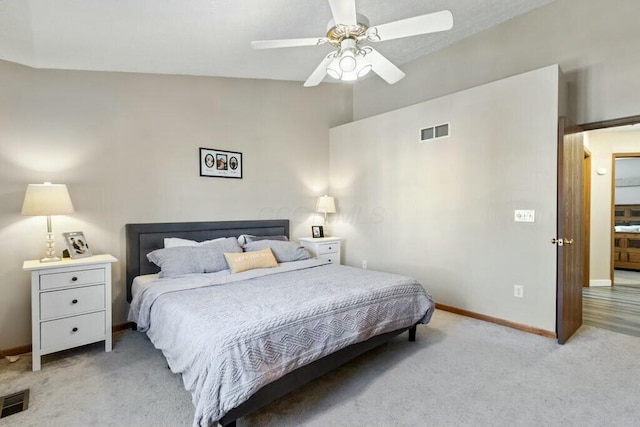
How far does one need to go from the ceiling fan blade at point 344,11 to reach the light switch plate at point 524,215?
242 centimetres

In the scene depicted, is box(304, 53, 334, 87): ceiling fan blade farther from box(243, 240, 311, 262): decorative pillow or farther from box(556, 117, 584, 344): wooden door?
box(556, 117, 584, 344): wooden door

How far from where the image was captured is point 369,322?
2379mm

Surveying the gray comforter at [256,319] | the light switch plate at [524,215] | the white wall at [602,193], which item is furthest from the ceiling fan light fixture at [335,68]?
the white wall at [602,193]

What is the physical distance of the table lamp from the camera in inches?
103

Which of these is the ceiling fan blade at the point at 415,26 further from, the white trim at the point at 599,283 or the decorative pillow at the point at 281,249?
the white trim at the point at 599,283

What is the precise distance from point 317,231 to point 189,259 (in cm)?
211

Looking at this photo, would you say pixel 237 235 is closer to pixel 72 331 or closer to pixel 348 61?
pixel 72 331

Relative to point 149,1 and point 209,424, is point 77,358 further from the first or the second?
point 149,1

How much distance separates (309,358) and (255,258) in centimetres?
153

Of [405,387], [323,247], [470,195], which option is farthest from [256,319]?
[470,195]

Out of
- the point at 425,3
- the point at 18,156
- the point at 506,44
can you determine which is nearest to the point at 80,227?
the point at 18,156

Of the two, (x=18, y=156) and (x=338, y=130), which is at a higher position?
(x=338, y=130)

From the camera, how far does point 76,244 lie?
2.92 metres

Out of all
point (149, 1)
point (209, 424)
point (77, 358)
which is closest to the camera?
point (209, 424)
